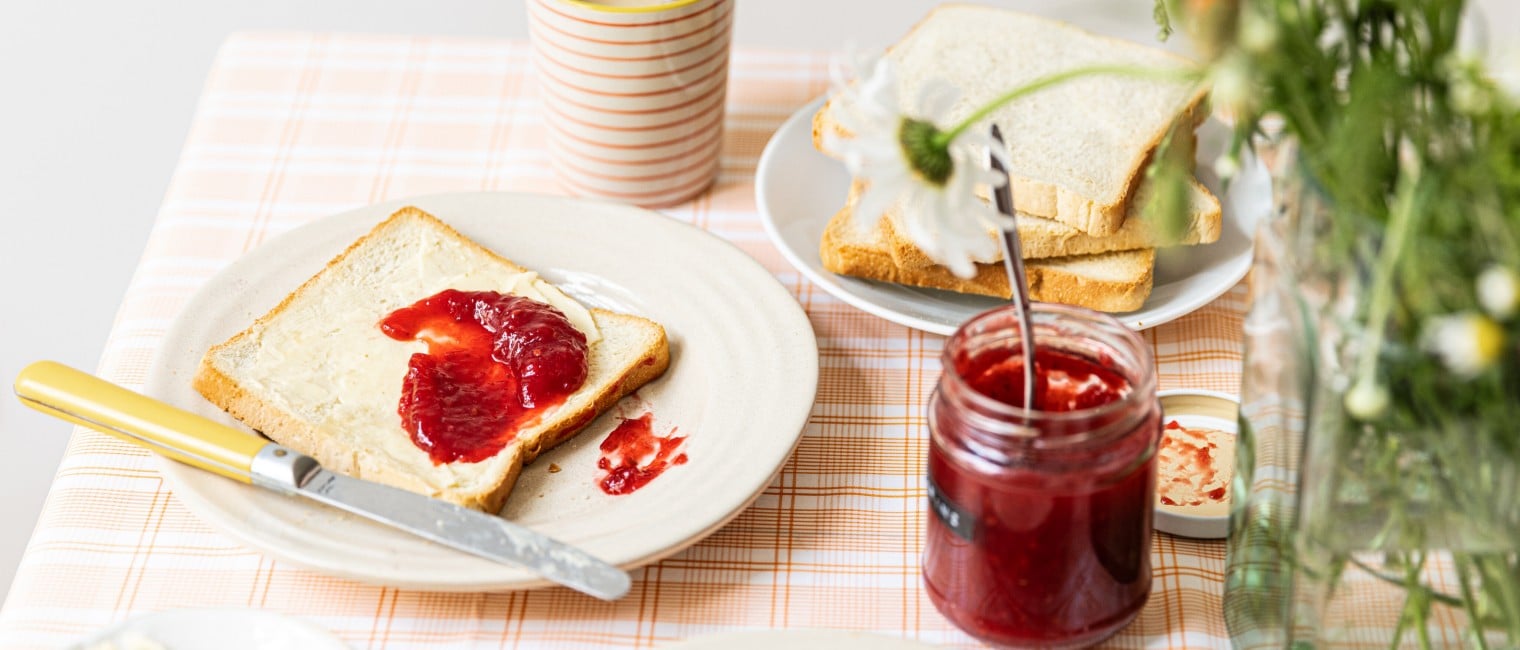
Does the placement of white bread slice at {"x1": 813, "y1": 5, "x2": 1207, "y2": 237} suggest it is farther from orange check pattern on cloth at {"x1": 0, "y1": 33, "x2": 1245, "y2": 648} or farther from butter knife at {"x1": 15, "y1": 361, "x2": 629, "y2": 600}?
butter knife at {"x1": 15, "y1": 361, "x2": 629, "y2": 600}

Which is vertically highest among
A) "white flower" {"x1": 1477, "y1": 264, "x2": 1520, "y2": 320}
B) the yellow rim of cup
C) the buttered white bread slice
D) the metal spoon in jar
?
"white flower" {"x1": 1477, "y1": 264, "x2": 1520, "y2": 320}

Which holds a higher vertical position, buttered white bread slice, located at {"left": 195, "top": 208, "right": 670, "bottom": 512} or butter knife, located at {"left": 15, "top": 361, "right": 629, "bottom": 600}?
butter knife, located at {"left": 15, "top": 361, "right": 629, "bottom": 600}

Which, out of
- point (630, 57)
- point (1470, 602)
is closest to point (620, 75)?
point (630, 57)

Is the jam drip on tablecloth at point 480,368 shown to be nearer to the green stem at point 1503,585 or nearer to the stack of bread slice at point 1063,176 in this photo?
the stack of bread slice at point 1063,176

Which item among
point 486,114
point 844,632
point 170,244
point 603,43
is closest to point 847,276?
point 603,43

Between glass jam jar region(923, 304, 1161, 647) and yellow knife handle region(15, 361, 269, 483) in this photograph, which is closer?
glass jam jar region(923, 304, 1161, 647)

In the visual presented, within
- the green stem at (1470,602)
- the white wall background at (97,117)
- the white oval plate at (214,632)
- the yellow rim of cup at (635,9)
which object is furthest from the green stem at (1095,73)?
the white wall background at (97,117)

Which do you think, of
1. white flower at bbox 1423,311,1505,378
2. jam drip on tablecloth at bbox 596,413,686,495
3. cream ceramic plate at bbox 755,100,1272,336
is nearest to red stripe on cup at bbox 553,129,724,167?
cream ceramic plate at bbox 755,100,1272,336
